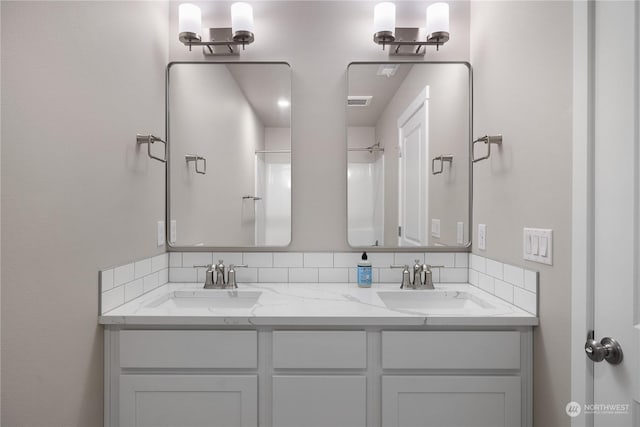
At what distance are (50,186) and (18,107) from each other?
0.23 metres

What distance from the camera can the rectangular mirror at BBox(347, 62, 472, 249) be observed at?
6.14 ft

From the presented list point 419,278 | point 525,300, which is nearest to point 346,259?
point 419,278

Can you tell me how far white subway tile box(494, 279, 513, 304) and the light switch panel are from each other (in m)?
0.18

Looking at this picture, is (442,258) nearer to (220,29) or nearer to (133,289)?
(133,289)

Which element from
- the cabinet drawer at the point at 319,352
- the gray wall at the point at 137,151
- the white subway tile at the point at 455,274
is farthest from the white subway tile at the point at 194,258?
the white subway tile at the point at 455,274

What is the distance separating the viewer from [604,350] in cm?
98

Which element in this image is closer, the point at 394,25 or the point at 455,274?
the point at 394,25

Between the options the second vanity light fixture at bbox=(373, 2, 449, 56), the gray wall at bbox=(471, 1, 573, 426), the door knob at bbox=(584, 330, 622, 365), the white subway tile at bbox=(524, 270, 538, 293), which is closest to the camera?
the door knob at bbox=(584, 330, 622, 365)

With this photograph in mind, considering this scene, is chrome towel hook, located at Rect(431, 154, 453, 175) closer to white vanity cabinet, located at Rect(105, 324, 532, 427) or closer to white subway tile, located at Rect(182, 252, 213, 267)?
white vanity cabinet, located at Rect(105, 324, 532, 427)

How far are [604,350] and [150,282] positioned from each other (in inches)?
67.9

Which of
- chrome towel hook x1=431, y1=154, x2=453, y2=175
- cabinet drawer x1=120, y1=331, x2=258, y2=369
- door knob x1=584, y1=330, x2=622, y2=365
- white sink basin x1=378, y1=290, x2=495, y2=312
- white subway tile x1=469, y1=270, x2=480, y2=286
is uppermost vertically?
chrome towel hook x1=431, y1=154, x2=453, y2=175

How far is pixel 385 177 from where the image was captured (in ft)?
6.19

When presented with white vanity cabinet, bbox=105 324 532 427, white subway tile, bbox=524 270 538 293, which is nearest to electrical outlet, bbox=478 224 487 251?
white subway tile, bbox=524 270 538 293

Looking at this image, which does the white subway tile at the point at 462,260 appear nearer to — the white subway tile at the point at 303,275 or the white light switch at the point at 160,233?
the white subway tile at the point at 303,275
